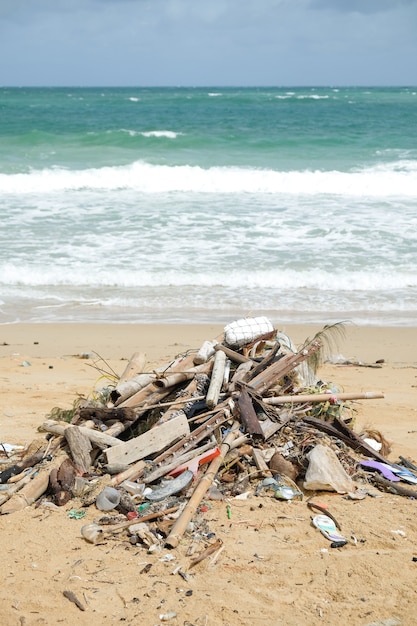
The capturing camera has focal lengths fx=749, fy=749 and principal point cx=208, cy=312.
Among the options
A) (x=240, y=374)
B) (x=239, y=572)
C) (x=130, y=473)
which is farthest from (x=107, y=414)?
(x=239, y=572)

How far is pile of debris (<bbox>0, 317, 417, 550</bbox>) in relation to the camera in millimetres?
5148

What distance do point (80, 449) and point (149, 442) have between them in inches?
20.1

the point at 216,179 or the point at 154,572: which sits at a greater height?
the point at 216,179

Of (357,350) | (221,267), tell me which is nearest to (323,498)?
(357,350)

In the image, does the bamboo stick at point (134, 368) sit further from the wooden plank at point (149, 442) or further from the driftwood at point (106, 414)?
the wooden plank at point (149, 442)

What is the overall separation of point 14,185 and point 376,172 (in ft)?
36.3

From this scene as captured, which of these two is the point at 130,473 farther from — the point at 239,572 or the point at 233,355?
the point at 233,355

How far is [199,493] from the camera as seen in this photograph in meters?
5.04

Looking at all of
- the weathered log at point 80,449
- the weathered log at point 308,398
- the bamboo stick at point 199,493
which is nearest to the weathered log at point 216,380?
the bamboo stick at point 199,493

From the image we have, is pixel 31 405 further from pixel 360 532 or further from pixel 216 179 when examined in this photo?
pixel 216 179

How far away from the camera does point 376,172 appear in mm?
23500

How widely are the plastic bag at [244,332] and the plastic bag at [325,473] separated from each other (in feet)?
4.40

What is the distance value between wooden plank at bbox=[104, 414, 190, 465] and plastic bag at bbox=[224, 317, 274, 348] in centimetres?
122

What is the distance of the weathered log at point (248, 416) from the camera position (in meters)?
5.59
